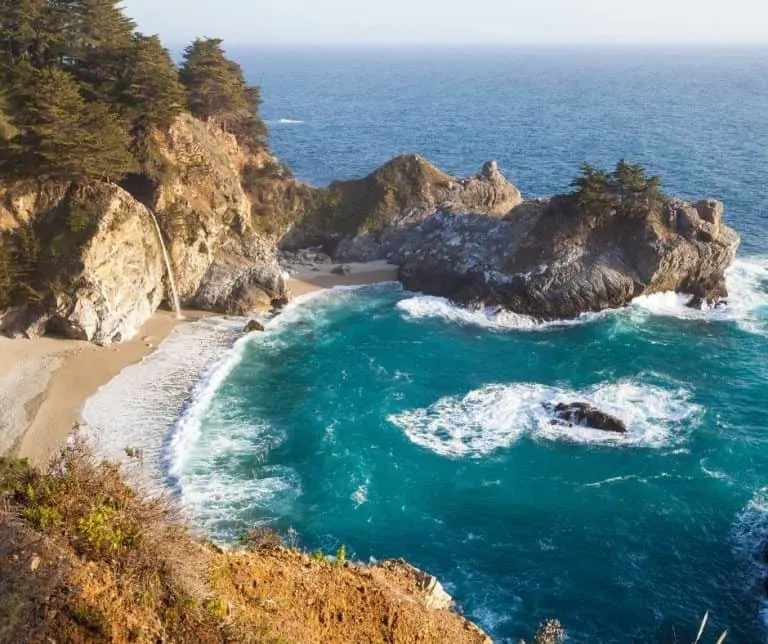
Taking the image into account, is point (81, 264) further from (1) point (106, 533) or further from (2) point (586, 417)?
(1) point (106, 533)

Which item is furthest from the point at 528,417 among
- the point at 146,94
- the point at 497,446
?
the point at 146,94

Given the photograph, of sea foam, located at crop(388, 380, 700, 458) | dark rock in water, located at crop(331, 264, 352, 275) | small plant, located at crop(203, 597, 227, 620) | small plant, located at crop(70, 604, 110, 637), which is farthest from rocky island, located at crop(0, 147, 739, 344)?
small plant, located at crop(70, 604, 110, 637)

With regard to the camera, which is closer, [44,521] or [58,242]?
[44,521]

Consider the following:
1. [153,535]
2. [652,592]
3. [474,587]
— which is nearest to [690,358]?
[652,592]

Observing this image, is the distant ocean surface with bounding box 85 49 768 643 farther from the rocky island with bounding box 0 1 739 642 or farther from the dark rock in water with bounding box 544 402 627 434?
the rocky island with bounding box 0 1 739 642

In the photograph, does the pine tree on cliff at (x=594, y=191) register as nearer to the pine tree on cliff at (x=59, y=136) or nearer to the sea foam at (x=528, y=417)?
the sea foam at (x=528, y=417)

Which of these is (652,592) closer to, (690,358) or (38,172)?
(690,358)

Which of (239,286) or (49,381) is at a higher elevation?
(239,286)
